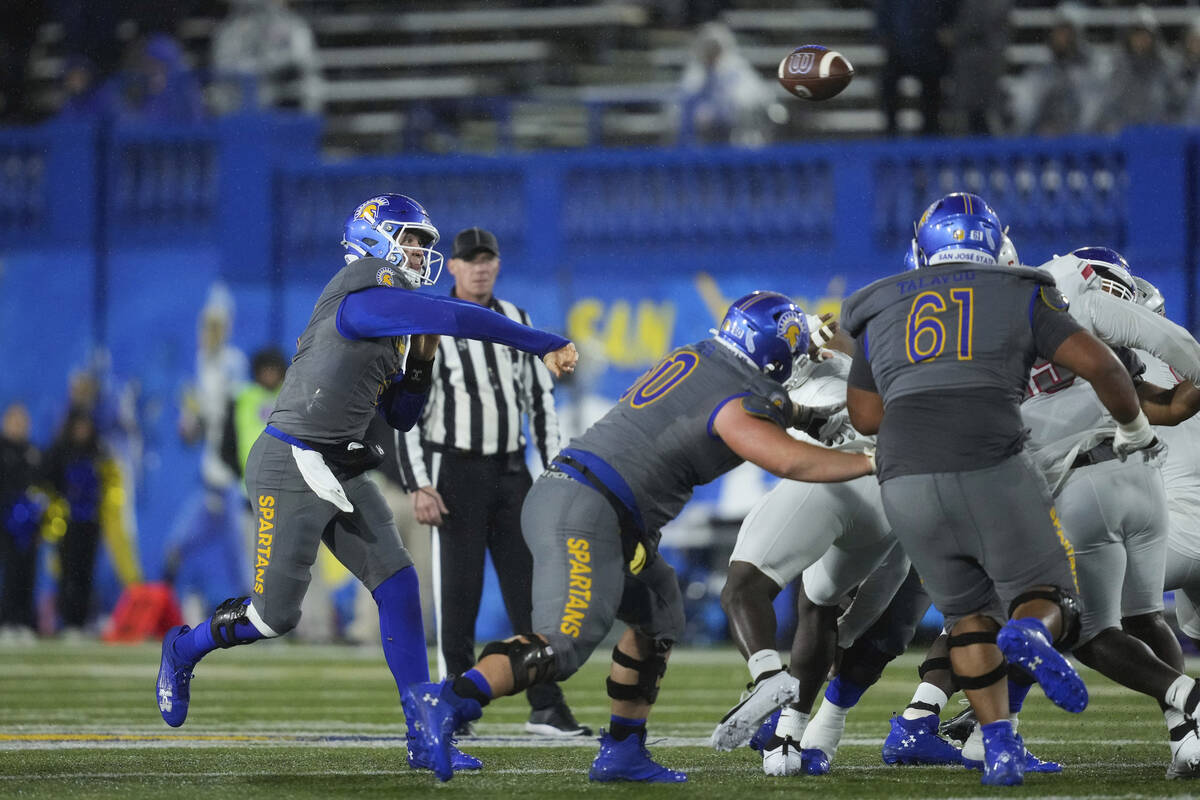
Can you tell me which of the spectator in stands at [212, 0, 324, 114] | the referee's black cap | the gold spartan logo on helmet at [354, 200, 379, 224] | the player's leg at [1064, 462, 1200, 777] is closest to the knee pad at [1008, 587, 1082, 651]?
the player's leg at [1064, 462, 1200, 777]

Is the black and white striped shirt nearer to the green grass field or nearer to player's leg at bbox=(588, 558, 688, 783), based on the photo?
the green grass field

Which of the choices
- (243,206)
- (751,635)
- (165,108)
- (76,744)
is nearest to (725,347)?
(751,635)

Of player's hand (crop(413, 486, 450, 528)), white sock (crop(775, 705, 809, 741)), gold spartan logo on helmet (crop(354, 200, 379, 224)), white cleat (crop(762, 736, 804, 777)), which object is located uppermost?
gold spartan logo on helmet (crop(354, 200, 379, 224))

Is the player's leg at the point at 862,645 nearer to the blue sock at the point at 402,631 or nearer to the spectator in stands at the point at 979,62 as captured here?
the blue sock at the point at 402,631

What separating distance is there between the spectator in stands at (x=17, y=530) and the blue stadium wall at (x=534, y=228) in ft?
3.69

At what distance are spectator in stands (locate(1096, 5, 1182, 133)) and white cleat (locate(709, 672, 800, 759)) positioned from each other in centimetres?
917

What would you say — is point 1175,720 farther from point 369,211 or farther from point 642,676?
point 369,211

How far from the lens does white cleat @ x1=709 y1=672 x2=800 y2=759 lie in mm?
5297

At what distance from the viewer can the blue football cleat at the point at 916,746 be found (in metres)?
6.18

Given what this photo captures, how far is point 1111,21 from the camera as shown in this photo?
15000 millimetres

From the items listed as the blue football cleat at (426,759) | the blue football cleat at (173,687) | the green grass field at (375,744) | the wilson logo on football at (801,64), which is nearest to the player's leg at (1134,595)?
the green grass field at (375,744)

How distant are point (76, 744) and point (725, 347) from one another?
2.92 metres

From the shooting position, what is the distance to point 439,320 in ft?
18.6

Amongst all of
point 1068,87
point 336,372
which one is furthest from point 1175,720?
point 1068,87
